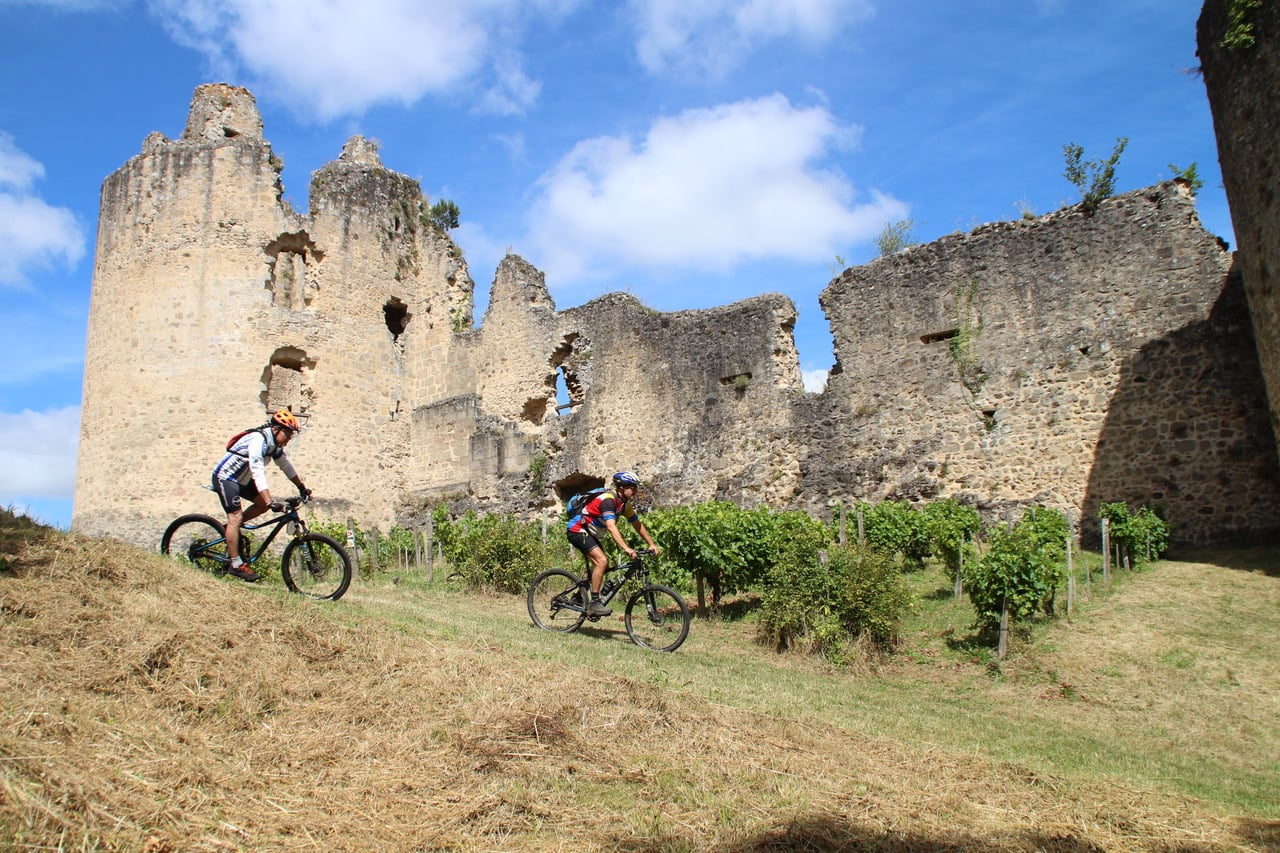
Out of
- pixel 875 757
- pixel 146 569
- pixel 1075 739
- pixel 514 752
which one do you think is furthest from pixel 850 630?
pixel 146 569

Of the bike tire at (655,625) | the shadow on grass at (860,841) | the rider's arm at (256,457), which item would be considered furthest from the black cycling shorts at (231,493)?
the shadow on grass at (860,841)

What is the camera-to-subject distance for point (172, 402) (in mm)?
16562

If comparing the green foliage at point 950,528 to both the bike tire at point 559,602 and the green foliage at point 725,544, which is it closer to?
the green foliage at point 725,544

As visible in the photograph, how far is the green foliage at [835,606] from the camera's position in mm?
9023

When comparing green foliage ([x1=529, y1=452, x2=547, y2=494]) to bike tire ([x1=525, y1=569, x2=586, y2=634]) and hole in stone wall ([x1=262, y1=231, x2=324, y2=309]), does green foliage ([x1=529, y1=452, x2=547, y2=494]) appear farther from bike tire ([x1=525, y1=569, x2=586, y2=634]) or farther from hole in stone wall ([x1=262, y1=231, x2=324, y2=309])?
bike tire ([x1=525, y1=569, x2=586, y2=634])

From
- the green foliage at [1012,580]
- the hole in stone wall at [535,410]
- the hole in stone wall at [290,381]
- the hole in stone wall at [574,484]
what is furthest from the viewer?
the hole in stone wall at [535,410]

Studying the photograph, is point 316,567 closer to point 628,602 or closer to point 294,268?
point 628,602

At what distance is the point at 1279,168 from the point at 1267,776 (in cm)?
654

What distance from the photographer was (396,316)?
19781 mm

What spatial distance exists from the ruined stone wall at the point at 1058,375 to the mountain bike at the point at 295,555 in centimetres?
874

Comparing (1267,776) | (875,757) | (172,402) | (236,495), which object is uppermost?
(172,402)

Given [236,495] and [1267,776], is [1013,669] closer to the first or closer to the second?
[1267,776]

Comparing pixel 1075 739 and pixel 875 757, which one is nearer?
pixel 875 757

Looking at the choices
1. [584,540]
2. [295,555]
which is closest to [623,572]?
[584,540]
